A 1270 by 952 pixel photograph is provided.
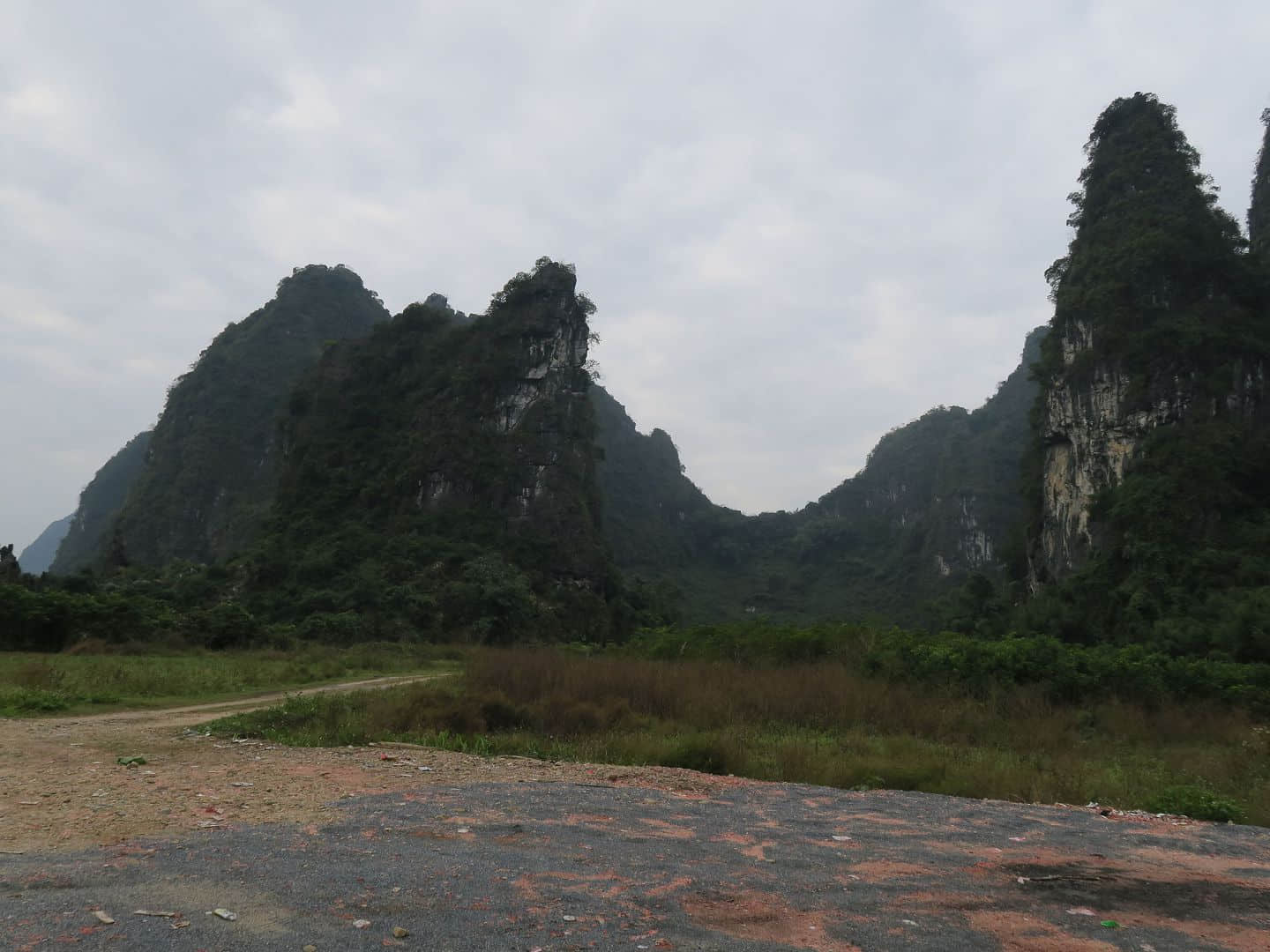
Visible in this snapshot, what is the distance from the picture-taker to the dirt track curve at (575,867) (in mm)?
3033

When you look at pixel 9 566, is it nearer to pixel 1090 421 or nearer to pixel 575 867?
pixel 575 867

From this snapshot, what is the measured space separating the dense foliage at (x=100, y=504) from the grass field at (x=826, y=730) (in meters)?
88.3

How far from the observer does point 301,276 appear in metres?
95.2

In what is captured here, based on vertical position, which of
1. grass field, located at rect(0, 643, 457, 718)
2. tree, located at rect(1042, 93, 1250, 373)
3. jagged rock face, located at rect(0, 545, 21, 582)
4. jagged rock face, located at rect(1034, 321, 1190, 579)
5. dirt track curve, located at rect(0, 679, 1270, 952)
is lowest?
grass field, located at rect(0, 643, 457, 718)

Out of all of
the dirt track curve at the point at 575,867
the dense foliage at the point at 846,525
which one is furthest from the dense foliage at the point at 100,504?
the dirt track curve at the point at 575,867

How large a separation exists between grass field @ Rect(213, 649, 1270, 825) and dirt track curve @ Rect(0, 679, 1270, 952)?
3.79 feet

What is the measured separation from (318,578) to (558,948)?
158ft

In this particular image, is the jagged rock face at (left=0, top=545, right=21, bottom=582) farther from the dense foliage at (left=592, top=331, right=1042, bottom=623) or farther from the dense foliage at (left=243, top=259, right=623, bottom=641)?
the dense foliage at (left=592, top=331, right=1042, bottom=623)

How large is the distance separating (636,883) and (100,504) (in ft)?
435

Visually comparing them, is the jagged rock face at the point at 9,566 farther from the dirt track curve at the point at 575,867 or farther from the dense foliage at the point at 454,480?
the dirt track curve at the point at 575,867

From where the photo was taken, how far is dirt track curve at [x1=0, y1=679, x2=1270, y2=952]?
9.95 feet

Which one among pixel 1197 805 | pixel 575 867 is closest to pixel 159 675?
pixel 575 867

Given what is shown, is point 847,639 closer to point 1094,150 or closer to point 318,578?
point 318,578

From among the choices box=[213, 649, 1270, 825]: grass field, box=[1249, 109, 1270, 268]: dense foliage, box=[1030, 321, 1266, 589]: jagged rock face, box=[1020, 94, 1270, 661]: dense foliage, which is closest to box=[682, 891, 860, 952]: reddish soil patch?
box=[213, 649, 1270, 825]: grass field
